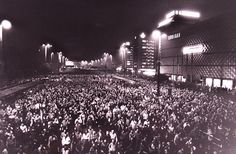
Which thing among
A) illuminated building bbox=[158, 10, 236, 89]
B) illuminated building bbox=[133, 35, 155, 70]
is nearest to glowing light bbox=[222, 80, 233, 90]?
illuminated building bbox=[158, 10, 236, 89]

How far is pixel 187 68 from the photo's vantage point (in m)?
89.1

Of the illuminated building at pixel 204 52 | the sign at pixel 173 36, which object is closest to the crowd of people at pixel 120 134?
the illuminated building at pixel 204 52

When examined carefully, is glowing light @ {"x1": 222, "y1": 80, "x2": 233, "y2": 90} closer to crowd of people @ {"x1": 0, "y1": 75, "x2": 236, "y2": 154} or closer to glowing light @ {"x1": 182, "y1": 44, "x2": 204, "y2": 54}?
glowing light @ {"x1": 182, "y1": 44, "x2": 204, "y2": 54}

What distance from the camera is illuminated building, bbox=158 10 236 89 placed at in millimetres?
66562

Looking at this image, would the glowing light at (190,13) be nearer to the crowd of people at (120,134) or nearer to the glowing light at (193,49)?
the glowing light at (193,49)

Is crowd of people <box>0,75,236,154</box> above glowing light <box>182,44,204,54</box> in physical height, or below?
below

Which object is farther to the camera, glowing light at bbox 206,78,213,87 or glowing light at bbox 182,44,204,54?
glowing light at bbox 182,44,204,54

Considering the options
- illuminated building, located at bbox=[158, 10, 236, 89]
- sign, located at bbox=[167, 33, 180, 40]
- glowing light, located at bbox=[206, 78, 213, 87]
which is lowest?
glowing light, located at bbox=[206, 78, 213, 87]

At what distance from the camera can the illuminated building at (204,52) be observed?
6656 cm

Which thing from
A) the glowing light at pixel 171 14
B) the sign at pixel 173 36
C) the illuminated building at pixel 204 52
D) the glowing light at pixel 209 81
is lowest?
the glowing light at pixel 209 81

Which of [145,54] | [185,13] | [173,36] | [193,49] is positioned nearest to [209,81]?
[193,49]

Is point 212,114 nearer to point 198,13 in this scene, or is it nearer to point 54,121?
point 54,121

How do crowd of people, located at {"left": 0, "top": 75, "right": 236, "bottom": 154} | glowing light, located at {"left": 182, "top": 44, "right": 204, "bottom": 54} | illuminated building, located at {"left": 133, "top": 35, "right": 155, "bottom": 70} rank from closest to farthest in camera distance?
crowd of people, located at {"left": 0, "top": 75, "right": 236, "bottom": 154} < glowing light, located at {"left": 182, "top": 44, "right": 204, "bottom": 54} < illuminated building, located at {"left": 133, "top": 35, "right": 155, "bottom": 70}

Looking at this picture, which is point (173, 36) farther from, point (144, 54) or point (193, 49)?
point (144, 54)
